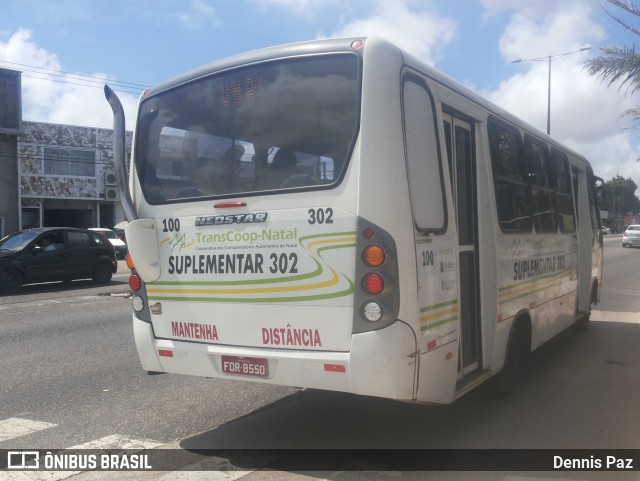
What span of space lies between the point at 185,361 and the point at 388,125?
7.96 ft

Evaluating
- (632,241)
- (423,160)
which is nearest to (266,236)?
(423,160)

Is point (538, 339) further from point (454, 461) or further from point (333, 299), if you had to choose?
point (333, 299)

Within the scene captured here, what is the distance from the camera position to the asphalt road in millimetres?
4945

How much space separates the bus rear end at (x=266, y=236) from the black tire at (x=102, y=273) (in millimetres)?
12766

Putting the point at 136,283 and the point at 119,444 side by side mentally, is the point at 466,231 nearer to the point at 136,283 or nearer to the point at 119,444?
the point at 136,283

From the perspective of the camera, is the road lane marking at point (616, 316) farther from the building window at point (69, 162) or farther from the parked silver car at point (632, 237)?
the building window at point (69, 162)

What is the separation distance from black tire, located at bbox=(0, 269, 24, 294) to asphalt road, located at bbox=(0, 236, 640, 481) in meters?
7.04

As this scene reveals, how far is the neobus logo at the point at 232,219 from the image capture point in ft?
14.7

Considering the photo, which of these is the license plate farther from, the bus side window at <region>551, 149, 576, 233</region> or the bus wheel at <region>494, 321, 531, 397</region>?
the bus side window at <region>551, 149, 576, 233</region>

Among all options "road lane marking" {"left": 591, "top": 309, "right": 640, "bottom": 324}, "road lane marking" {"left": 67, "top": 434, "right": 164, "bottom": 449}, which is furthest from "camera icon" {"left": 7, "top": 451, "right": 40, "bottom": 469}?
"road lane marking" {"left": 591, "top": 309, "right": 640, "bottom": 324}

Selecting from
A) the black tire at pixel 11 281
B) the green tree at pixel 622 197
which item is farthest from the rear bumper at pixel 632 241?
the green tree at pixel 622 197

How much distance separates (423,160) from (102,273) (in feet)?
48.3

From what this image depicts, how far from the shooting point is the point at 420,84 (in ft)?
14.7

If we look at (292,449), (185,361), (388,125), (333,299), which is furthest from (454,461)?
(388,125)
